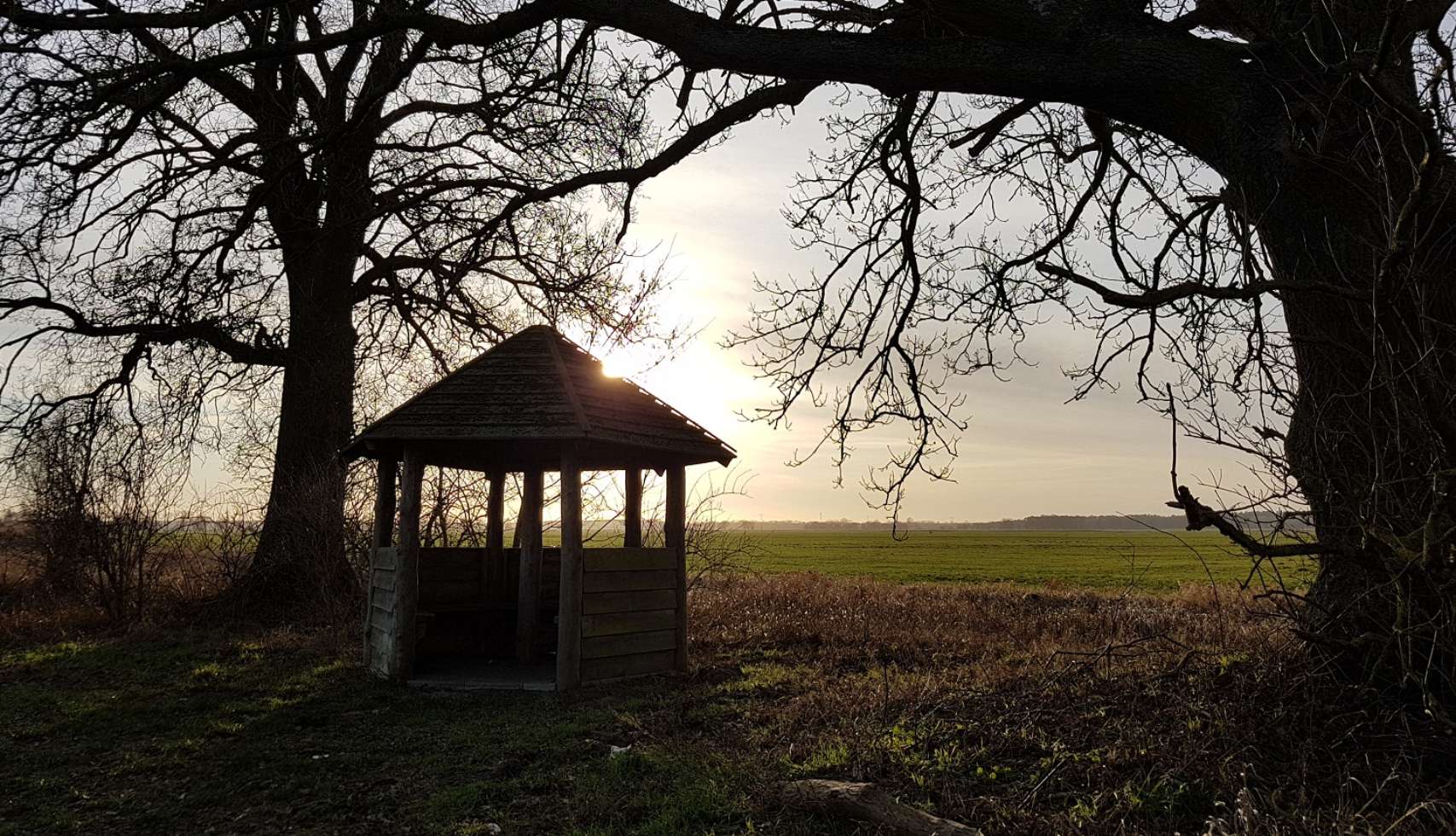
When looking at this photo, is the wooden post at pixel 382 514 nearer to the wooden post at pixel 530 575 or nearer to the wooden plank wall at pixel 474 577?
the wooden plank wall at pixel 474 577

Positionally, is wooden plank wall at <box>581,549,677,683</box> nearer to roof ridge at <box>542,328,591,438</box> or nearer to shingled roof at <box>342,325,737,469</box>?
shingled roof at <box>342,325,737,469</box>

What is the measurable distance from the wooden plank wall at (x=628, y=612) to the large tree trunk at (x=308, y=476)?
254 inches

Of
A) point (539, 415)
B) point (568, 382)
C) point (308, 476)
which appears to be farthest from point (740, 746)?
point (308, 476)

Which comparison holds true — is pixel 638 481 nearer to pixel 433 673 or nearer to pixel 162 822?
pixel 433 673

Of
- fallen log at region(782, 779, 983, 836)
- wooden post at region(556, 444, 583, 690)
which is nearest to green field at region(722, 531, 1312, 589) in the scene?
wooden post at region(556, 444, 583, 690)

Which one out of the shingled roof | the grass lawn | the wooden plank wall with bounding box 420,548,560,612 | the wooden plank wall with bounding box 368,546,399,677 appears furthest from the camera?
the wooden plank wall with bounding box 420,548,560,612

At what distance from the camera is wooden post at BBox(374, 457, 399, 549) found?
10953 mm

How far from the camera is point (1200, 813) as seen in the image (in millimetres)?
4539

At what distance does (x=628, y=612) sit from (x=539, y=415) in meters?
2.38

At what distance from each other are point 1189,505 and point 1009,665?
614 centimetres

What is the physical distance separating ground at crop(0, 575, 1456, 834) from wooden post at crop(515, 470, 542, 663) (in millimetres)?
2051

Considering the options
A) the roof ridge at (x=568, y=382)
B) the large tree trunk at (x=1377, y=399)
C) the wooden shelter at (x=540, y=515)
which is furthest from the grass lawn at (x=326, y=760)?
the large tree trunk at (x=1377, y=399)

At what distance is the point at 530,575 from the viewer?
1168 cm

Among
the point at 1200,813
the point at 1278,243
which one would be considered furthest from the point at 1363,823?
the point at 1278,243
